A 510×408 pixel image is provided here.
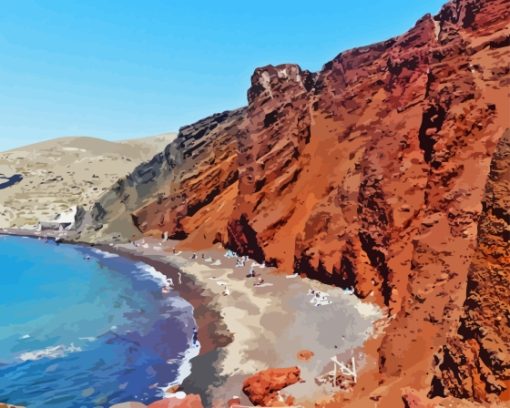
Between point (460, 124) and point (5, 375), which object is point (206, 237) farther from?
point (460, 124)

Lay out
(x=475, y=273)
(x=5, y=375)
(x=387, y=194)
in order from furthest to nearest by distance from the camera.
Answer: (x=387, y=194) < (x=5, y=375) < (x=475, y=273)

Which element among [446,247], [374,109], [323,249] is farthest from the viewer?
[374,109]

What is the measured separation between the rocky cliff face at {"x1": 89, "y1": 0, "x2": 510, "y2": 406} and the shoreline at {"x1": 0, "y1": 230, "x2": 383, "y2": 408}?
8.28ft

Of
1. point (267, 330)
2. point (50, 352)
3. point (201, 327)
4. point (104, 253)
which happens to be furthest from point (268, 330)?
point (104, 253)

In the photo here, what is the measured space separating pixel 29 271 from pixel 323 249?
2373 inches

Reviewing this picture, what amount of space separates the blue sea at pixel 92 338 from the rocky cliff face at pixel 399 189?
14816mm

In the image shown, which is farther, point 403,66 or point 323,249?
point 403,66

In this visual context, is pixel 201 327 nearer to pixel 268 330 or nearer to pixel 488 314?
pixel 268 330

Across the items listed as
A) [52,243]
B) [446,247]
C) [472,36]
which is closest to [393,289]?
[446,247]

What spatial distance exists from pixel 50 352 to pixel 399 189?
3155 centimetres

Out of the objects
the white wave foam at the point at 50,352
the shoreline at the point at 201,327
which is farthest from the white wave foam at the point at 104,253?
the white wave foam at the point at 50,352

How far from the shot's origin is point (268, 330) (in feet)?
113

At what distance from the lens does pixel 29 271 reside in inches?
3243

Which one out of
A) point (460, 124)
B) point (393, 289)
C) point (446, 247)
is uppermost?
point (460, 124)
